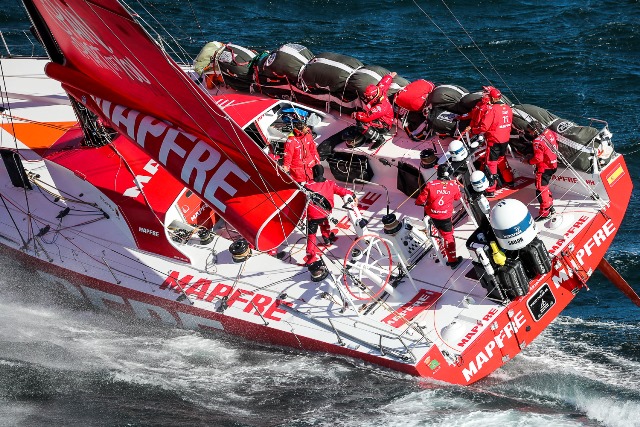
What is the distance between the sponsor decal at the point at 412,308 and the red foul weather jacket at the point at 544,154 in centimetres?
204

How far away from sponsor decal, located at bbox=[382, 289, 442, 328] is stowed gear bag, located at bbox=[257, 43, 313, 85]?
448 cm

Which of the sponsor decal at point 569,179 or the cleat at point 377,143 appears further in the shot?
the cleat at point 377,143

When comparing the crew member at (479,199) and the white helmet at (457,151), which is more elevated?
the white helmet at (457,151)

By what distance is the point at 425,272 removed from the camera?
10742 mm

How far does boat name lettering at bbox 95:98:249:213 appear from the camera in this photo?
843 centimetres

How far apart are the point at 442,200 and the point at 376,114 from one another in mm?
2460

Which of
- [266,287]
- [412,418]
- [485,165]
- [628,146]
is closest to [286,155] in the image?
[266,287]

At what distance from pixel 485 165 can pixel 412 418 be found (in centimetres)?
375

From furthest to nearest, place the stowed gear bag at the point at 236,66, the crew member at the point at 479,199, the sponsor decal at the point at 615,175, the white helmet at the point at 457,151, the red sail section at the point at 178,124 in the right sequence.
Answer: the stowed gear bag at the point at 236,66 < the sponsor decal at the point at 615,175 < the white helmet at the point at 457,151 < the crew member at the point at 479,199 < the red sail section at the point at 178,124

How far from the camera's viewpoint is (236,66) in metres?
14.2

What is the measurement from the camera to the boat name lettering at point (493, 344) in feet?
31.9

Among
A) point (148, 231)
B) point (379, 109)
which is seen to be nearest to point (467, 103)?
point (379, 109)

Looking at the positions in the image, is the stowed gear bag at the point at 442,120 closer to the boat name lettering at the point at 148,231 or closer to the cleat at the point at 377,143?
the cleat at the point at 377,143

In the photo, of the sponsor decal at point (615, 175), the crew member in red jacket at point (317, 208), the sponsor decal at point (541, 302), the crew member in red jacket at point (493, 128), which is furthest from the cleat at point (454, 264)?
the sponsor decal at point (615, 175)
